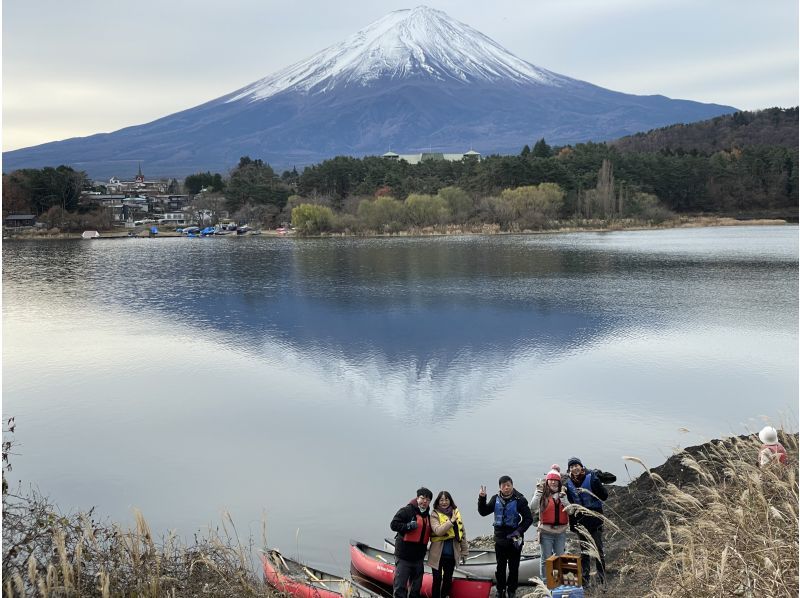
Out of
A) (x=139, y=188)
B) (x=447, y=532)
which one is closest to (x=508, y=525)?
(x=447, y=532)

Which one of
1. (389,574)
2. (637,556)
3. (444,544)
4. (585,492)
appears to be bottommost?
(389,574)

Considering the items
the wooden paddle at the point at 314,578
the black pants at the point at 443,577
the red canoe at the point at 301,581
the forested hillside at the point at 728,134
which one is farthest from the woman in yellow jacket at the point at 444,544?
the forested hillside at the point at 728,134

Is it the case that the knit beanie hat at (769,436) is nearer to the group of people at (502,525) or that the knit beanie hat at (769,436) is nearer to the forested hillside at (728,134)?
the group of people at (502,525)

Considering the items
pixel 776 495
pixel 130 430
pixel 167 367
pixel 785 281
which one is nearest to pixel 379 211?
pixel 785 281

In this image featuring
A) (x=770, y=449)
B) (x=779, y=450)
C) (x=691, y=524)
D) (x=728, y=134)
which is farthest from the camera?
(x=728, y=134)

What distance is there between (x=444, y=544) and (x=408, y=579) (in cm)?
30

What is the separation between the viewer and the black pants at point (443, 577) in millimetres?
5051

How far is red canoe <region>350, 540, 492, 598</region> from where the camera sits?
16.9 ft

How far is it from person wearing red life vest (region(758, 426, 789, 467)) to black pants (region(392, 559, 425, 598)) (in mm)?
2130

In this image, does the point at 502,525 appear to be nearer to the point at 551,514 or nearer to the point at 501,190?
the point at 551,514

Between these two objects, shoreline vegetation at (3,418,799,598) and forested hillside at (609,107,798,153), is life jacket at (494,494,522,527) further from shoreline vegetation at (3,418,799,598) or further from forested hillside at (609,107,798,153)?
forested hillside at (609,107,798,153)

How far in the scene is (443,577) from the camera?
5.12 metres

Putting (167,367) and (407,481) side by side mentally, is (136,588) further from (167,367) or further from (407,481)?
(167,367)

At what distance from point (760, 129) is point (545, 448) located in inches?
3472
